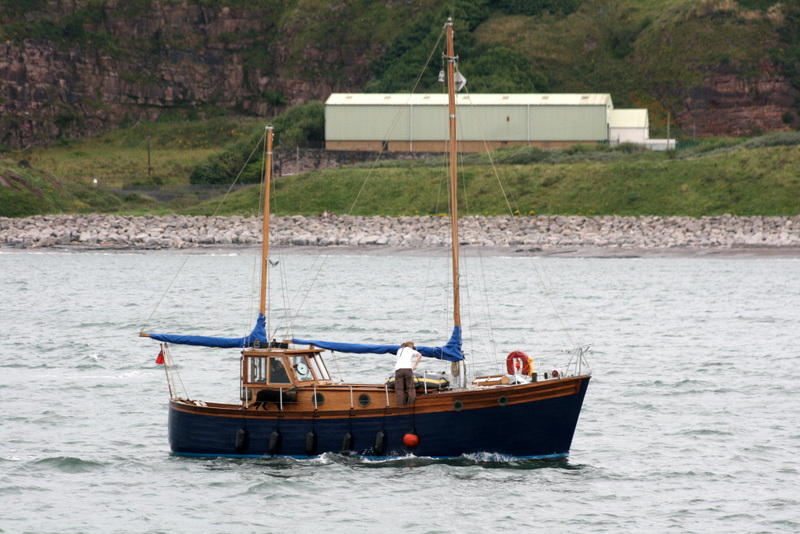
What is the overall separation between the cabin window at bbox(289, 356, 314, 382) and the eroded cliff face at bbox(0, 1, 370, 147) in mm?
132476

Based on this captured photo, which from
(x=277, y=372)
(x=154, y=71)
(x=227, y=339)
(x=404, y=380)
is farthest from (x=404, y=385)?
(x=154, y=71)

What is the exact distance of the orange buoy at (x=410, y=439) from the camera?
944 inches

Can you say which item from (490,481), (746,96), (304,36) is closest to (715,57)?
(746,96)

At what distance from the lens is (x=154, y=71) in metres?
160

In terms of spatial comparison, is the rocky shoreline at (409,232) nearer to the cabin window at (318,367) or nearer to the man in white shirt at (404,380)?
the cabin window at (318,367)

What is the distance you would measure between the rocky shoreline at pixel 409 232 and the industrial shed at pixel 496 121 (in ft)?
59.1

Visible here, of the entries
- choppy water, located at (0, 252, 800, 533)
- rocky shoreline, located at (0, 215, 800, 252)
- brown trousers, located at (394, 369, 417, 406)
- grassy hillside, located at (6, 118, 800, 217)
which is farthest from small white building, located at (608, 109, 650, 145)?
brown trousers, located at (394, 369, 417, 406)

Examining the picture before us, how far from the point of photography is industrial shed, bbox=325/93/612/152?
105938 mm

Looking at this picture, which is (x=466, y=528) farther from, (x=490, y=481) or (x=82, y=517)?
(x=82, y=517)

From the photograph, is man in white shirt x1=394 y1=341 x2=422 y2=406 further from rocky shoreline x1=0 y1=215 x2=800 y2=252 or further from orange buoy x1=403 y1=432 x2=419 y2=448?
rocky shoreline x1=0 y1=215 x2=800 y2=252

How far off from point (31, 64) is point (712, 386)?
137 metres

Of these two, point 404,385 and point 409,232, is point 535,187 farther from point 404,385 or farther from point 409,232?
point 404,385

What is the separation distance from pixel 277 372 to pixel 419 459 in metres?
3.68

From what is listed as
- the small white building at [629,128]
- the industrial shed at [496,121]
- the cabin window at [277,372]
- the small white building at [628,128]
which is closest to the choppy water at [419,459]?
the cabin window at [277,372]
